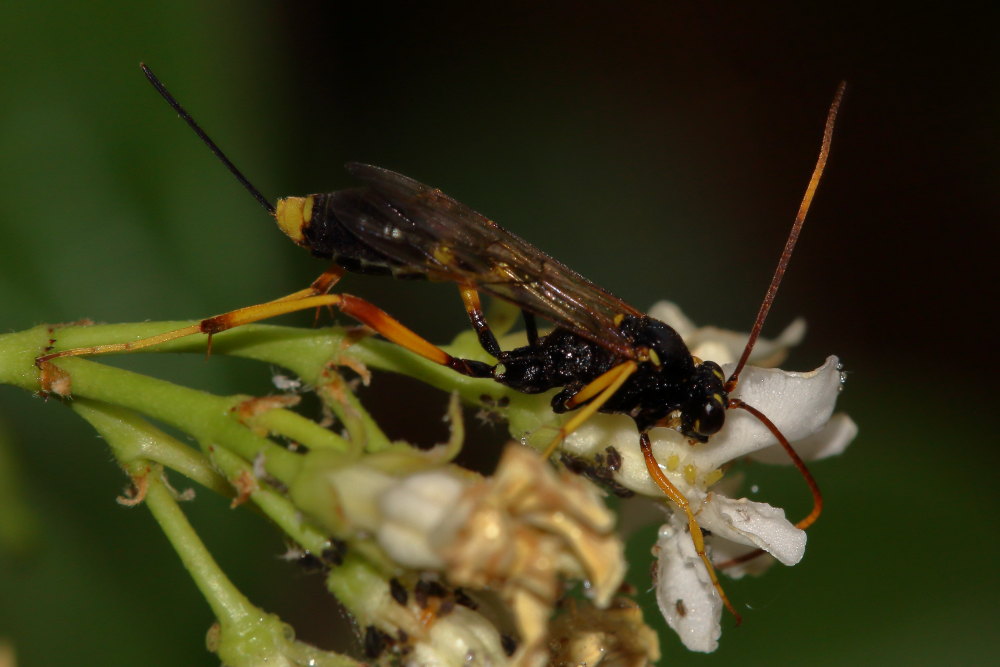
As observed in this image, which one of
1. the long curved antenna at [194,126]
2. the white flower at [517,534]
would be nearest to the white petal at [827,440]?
the white flower at [517,534]

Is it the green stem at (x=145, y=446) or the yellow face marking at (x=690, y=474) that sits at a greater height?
the yellow face marking at (x=690, y=474)

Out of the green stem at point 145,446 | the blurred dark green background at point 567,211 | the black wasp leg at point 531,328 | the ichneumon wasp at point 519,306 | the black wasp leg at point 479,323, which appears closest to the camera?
the green stem at point 145,446

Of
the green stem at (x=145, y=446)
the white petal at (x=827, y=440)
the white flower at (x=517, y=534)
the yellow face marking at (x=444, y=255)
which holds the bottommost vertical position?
the green stem at (x=145, y=446)

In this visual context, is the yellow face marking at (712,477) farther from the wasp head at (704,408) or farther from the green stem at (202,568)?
the green stem at (202,568)

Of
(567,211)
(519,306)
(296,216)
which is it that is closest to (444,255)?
(519,306)

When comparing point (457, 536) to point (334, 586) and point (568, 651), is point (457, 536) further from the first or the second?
point (568, 651)

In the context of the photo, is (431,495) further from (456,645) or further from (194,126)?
(194,126)
